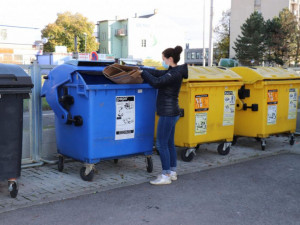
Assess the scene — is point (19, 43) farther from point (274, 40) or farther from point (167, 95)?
point (167, 95)

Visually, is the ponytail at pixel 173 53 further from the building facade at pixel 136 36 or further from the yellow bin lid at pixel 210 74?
the building facade at pixel 136 36

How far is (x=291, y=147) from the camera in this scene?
773 centimetres

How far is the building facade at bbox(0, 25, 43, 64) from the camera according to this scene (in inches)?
2066

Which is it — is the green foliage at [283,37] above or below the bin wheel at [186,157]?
above

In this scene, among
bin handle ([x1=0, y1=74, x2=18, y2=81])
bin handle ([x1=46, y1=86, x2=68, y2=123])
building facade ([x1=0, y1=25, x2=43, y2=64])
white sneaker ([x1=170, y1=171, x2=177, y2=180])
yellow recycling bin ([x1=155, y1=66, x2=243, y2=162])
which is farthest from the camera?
building facade ([x1=0, y1=25, x2=43, y2=64])

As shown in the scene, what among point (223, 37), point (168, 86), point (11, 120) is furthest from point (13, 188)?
point (223, 37)

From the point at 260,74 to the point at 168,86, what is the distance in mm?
2795

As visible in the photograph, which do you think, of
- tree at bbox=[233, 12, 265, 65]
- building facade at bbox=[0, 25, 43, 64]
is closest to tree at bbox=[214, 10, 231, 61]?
tree at bbox=[233, 12, 265, 65]

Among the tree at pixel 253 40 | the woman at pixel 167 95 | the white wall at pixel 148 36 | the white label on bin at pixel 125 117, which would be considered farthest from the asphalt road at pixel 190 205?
the white wall at pixel 148 36

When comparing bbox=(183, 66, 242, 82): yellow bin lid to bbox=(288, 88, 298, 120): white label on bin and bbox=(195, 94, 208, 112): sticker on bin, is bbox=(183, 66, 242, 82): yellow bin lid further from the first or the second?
bbox=(288, 88, 298, 120): white label on bin

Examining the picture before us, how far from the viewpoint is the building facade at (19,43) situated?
52469 mm

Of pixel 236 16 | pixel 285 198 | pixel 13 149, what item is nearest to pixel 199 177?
pixel 285 198

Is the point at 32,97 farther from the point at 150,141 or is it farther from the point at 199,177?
the point at 199,177

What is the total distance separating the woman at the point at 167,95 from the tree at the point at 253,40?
155ft
